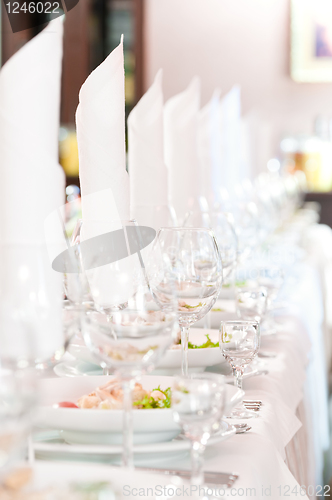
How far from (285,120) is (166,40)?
1091 millimetres

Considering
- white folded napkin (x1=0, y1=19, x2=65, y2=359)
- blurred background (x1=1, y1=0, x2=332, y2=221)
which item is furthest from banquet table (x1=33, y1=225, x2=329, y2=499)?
blurred background (x1=1, y1=0, x2=332, y2=221)

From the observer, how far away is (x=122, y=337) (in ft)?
2.30

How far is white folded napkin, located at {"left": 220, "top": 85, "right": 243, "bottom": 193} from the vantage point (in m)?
3.01

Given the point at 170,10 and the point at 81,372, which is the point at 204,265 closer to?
the point at 81,372

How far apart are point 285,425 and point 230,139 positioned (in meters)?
2.21

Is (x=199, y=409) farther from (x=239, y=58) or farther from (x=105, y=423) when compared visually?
(x=239, y=58)

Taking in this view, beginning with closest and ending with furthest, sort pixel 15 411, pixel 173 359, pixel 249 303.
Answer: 1. pixel 15 411
2. pixel 173 359
3. pixel 249 303

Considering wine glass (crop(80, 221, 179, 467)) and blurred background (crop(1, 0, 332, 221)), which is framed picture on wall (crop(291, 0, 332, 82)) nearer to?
blurred background (crop(1, 0, 332, 221))

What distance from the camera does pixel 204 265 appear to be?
0.98 metres

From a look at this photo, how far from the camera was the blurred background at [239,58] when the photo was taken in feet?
16.6

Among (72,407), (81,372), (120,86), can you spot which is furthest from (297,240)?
(72,407)

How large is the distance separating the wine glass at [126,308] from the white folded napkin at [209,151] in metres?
1.49

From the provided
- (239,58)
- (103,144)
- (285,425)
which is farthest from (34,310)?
(239,58)

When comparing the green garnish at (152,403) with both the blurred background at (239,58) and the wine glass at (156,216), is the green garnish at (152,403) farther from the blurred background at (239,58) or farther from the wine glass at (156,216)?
the blurred background at (239,58)
